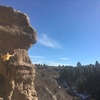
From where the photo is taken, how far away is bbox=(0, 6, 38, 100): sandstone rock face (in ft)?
35.8

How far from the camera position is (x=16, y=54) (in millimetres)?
11281

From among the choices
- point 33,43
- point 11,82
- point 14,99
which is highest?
point 33,43

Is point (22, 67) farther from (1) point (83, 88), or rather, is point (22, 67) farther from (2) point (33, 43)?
(1) point (83, 88)

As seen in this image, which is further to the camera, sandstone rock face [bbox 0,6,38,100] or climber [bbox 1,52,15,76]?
climber [bbox 1,52,15,76]

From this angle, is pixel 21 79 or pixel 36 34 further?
pixel 36 34

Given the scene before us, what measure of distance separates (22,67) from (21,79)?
1.85 ft

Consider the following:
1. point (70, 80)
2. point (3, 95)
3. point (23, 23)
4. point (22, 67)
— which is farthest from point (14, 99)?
point (70, 80)

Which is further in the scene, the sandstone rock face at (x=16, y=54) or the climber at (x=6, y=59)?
the climber at (x=6, y=59)

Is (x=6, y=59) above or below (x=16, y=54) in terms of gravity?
below

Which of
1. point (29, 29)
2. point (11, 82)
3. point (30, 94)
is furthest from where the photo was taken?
point (29, 29)

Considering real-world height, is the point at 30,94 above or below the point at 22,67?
below

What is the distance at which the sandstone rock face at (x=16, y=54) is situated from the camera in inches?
430

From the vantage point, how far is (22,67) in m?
11.1

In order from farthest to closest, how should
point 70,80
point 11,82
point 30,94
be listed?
point 70,80 < point 30,94 < point 11,82
